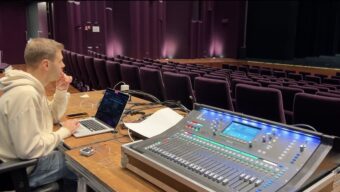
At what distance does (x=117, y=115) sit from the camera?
178cm

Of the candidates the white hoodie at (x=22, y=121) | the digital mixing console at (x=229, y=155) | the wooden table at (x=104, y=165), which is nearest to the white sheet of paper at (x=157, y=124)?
the wooden table at (x=104, y=165)

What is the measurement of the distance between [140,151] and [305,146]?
1.93 feet

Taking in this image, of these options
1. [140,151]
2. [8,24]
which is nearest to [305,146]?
[140,151]

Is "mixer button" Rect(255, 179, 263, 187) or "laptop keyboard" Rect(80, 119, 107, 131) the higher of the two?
"mixer button" Rect(255, 179, 263, 187)

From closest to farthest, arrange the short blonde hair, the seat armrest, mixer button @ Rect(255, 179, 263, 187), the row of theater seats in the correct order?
mixer button @ Rect(255, 179, 263, 187) → the seat armrest → the short blonde hair → the row of theater seats

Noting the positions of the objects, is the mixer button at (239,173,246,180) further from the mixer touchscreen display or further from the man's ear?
the man's ear

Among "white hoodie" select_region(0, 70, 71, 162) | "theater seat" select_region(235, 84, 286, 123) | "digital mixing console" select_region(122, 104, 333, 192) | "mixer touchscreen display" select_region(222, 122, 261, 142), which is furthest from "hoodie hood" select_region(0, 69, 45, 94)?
"theater seat" select_region(235, 84, 286, 123)

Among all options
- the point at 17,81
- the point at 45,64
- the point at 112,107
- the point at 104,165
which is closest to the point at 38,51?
the point at 45,64

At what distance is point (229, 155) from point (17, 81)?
97 centimetres

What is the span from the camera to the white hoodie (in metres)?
1.34

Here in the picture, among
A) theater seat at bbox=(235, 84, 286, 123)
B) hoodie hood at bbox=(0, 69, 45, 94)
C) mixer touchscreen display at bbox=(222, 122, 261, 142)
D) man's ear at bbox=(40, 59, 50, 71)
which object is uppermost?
man's ear at bbox=(40, 59, 50, 71)

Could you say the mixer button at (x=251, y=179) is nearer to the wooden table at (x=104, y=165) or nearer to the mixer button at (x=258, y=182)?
the mixer button at (x=258, y=182)

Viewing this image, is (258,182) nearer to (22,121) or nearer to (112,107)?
(22,121)

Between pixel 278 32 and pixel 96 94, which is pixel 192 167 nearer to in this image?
pixel 96 94
